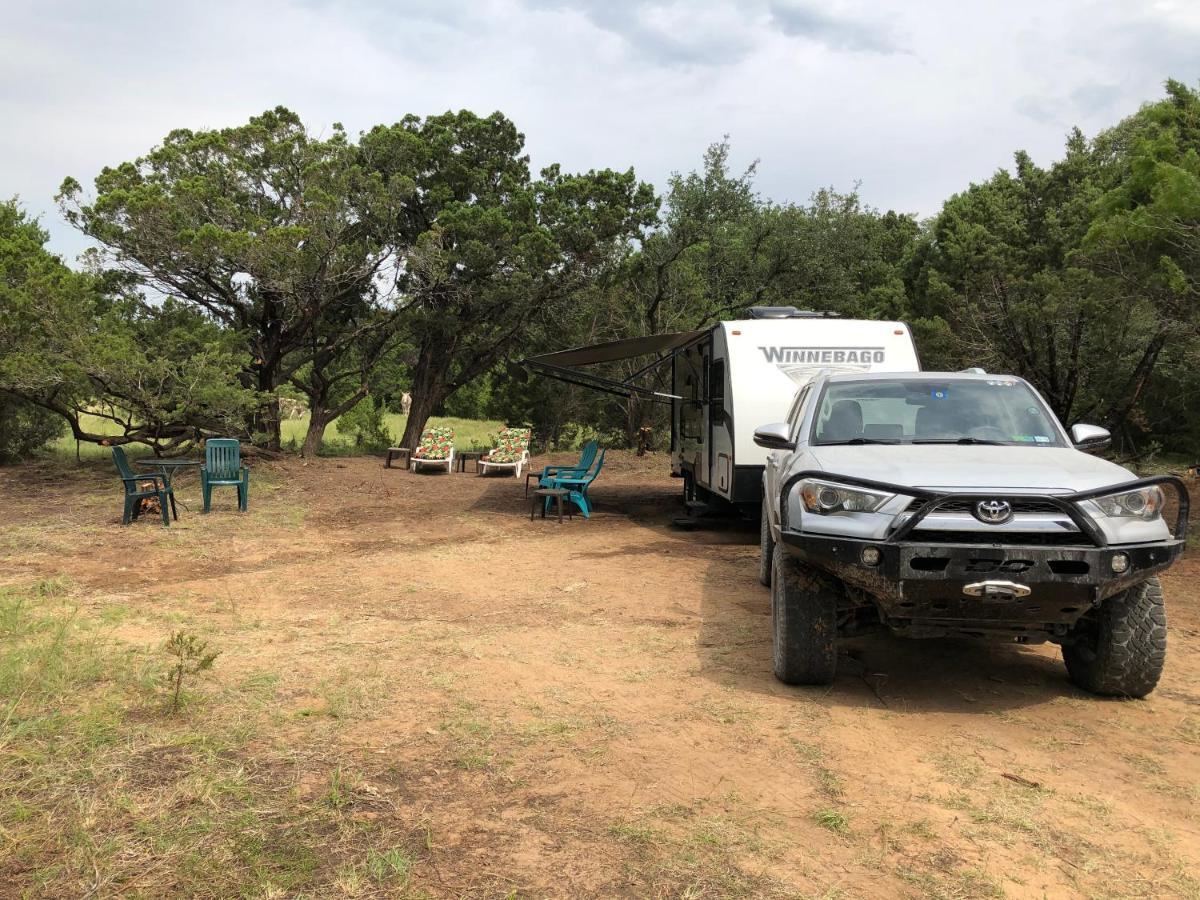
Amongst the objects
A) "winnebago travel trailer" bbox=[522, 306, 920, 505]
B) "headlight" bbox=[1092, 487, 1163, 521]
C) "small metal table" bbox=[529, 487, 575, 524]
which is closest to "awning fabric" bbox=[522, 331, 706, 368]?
"winnebago travel trailer" bbox=[522, 306, 920, 505]

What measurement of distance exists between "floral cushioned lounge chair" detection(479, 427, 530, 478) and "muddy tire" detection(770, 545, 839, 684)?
1334 centimetres

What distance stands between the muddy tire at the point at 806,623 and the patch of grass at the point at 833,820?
130cm

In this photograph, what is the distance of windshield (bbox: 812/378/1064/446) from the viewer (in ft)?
16.6

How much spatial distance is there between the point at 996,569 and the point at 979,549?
0.38 feet

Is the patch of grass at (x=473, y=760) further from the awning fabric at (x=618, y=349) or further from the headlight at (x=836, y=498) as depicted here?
the awning fabric at (x=618, y=349)

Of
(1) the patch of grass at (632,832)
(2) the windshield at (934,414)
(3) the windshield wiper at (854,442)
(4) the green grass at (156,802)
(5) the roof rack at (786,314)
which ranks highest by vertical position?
(5) the roof rack at (786,314)

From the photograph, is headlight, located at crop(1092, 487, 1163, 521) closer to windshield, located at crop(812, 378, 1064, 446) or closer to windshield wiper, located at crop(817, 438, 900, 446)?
windshield, located at crop(812, 378, 1064, 446)

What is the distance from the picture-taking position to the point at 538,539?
1016 cm

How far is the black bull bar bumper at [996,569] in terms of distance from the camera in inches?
151

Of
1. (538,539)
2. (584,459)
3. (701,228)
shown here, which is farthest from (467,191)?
(538,539)

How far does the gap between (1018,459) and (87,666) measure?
4.96 metres

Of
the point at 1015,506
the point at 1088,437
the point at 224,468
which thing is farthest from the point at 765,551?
the point at 224,468

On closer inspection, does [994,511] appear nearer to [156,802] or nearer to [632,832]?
[632,832]

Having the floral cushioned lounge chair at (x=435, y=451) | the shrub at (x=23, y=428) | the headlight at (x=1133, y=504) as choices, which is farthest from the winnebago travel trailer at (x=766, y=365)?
the shrub at (x=23, y=428)
